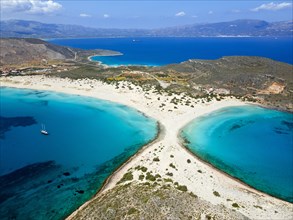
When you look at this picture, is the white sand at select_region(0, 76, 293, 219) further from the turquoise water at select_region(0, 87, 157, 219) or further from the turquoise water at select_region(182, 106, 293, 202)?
the turquoise water at select_region(0, 87, 157, 219)

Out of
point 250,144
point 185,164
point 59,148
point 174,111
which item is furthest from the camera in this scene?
point 174,111

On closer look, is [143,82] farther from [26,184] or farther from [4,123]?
[26,184]

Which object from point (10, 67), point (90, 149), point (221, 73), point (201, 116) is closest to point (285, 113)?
point (201, 116)

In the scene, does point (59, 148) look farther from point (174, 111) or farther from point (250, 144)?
point (250, 144)

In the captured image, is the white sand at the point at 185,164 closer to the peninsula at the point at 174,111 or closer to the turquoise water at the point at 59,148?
the peninsula at the point at 174,111

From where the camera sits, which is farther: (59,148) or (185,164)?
(59,148)

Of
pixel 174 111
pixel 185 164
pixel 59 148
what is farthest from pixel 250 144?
pixel 59 148
